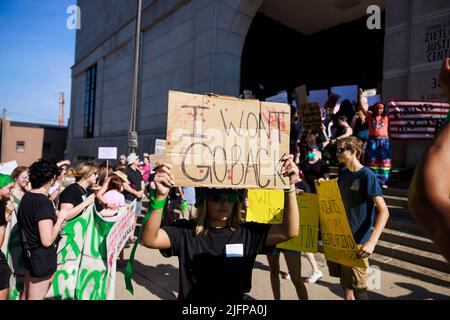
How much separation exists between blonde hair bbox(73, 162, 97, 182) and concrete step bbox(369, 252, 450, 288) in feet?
15.2

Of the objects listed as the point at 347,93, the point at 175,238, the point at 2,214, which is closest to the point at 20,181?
the point at 2,214

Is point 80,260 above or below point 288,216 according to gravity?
below

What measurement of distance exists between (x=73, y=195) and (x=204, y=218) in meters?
2.49

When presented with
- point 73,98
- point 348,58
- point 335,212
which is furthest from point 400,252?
point 73,98

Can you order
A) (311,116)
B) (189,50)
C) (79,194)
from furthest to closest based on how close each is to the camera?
(189,50) < (311,116) < (79,194)

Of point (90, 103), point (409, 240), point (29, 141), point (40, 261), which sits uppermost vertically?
point (90, 103)

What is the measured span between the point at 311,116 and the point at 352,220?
208 inches

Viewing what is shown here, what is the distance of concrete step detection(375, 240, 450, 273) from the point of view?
4613 mm

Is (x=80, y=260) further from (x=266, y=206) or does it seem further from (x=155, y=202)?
(x=266, y=206)

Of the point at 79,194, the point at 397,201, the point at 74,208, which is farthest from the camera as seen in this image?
the point at 397,201

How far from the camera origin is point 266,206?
4.17m

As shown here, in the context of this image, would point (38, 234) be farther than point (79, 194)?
No

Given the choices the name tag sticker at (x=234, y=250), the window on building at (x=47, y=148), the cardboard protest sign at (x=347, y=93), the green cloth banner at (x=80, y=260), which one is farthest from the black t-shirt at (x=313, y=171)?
the window on building at (x=47, y=148)

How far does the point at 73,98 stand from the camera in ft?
96.7
